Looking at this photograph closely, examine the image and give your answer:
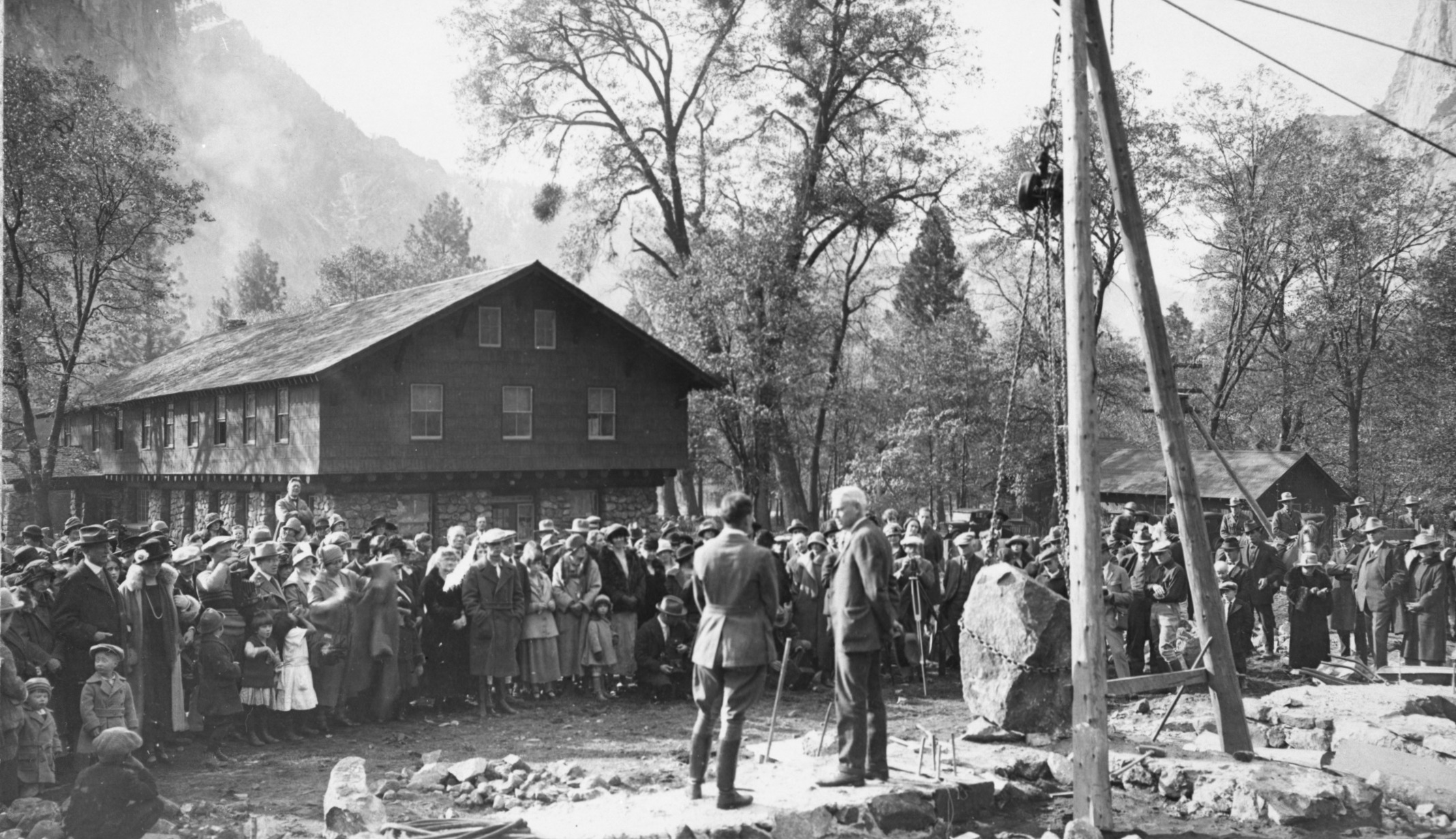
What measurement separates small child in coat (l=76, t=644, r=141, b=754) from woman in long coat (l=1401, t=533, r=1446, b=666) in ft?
51.3

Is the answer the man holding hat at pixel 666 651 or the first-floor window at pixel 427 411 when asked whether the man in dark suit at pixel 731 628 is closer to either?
the man holding hat at pixel 666 651

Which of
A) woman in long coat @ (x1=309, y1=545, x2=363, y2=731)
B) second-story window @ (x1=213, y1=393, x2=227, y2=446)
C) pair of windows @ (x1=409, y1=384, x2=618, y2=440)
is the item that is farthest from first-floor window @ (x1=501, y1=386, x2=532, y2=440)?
woman in long coat @ (x1=309, y1=545, x2=363, y2=731)

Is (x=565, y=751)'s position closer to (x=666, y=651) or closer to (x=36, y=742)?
(x=666, y=651)

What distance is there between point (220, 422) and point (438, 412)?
712cm

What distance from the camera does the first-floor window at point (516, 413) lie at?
28.2 metres

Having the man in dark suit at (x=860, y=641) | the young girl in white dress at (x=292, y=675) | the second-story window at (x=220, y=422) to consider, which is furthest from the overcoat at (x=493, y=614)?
the second-story window at (x=220, y=422)

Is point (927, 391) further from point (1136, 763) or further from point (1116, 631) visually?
point (1136, 763)

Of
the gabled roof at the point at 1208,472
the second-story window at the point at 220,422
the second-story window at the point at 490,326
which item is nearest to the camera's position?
the second-story window at the point at 490,326

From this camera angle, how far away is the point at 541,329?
2892cm

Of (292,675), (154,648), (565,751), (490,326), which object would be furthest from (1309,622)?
(490,326)

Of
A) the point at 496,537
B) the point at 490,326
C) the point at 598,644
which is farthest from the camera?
the point at 490,326

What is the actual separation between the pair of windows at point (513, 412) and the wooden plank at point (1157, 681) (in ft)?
69.1

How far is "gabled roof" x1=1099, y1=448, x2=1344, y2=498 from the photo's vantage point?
30609 mm

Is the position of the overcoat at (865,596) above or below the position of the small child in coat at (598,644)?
above
